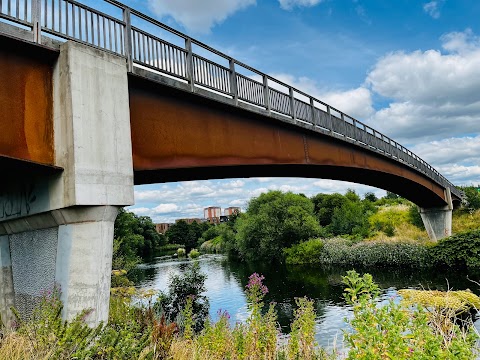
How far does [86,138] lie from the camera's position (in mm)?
6102

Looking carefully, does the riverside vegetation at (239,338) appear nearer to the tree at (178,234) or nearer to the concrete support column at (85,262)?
the concrete support column at (85,262)

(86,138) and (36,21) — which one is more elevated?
(36,21)

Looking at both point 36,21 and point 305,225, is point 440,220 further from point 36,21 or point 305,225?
point 36,21

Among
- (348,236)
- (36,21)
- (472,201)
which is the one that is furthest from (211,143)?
(472,201)

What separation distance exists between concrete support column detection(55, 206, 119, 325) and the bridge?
15 millimetres

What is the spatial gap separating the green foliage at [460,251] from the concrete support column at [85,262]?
26.6 meters

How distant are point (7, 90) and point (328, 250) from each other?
34.6 meters

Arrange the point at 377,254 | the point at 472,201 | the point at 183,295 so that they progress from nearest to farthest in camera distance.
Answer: the point at 183,295
the point at 377,254
the point at 472,201

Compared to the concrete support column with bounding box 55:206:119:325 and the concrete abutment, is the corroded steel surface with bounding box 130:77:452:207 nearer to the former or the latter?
the concrete abutment

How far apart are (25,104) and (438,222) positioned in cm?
3863

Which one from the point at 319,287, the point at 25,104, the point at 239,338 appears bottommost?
the point at 319,287

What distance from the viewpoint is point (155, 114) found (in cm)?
826

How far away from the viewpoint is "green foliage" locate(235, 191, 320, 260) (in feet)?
140

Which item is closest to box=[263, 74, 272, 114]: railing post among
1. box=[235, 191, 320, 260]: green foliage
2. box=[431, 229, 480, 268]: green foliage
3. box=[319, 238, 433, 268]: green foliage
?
box=[431, 229, 480, 268]: green foliage
